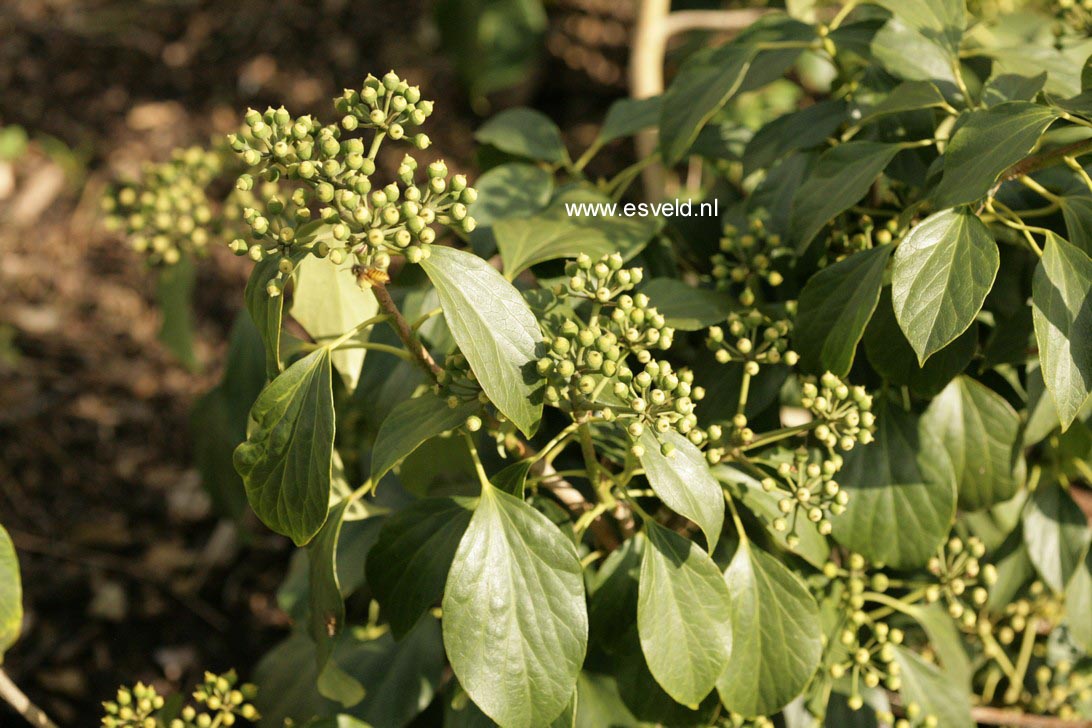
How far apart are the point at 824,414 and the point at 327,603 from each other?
2.02 ft

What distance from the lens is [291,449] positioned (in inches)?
40.5

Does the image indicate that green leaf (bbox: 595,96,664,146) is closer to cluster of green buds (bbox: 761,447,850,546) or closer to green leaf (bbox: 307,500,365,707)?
cluster of green buds (bbox: 761,447,850,546)

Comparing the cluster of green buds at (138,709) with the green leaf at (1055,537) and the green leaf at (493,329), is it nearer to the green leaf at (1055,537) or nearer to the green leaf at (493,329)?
the green leaf at (493,329)

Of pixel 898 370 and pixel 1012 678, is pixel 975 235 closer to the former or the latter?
pixel 898 370

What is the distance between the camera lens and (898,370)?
1189mm

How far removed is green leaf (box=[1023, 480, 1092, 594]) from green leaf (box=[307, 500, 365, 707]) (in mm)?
1039

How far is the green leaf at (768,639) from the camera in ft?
3.93

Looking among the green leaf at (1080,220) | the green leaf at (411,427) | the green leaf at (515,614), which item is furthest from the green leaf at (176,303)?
the green leaf at (1080,220)

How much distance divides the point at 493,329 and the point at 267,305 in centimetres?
23

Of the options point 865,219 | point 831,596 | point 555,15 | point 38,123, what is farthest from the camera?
point 555,15

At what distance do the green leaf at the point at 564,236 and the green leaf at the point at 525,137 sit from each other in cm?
31

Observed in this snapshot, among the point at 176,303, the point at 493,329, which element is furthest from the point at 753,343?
the point at 176,303

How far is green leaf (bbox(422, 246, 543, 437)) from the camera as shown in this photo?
96 centimetres

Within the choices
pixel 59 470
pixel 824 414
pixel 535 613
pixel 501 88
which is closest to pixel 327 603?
pixel 535 613
